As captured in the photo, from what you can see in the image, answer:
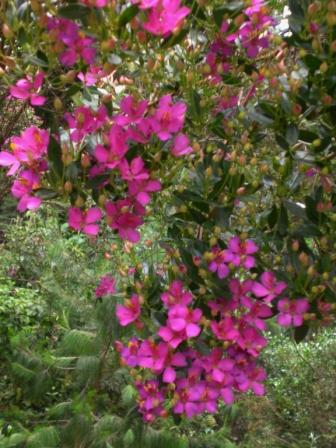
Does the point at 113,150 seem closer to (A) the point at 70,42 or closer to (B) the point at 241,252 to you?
(A) the point at 70,42

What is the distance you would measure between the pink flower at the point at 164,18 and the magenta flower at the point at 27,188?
28 centimetres

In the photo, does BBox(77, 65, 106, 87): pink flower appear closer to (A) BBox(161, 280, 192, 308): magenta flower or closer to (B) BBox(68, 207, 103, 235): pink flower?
(B) BBox(68, 207, 103, 235): pink flower

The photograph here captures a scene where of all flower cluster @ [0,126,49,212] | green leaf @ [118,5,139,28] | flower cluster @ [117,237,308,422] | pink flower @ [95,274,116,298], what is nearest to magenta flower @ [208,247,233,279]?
flower cluster @ [117,237,308,422]

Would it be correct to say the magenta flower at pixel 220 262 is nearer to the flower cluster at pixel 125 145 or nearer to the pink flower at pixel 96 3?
the flower cluster at pixel 125 145

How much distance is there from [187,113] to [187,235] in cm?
23

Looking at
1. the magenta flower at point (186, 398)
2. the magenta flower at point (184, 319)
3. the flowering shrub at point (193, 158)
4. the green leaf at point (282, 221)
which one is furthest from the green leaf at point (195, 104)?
the magenta flower at point (186, 398)

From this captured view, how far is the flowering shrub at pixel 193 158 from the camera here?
3.29 ft

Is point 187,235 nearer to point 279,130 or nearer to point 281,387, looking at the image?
point 279,130

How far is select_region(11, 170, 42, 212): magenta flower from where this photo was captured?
1036 mm

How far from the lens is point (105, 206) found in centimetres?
104

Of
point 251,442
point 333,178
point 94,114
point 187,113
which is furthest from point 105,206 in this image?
point 251,442

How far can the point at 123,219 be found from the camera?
3.46 feet

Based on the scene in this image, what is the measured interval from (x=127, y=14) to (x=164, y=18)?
6 cm

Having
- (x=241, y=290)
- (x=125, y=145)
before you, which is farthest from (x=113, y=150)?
(x=241, y=290)
